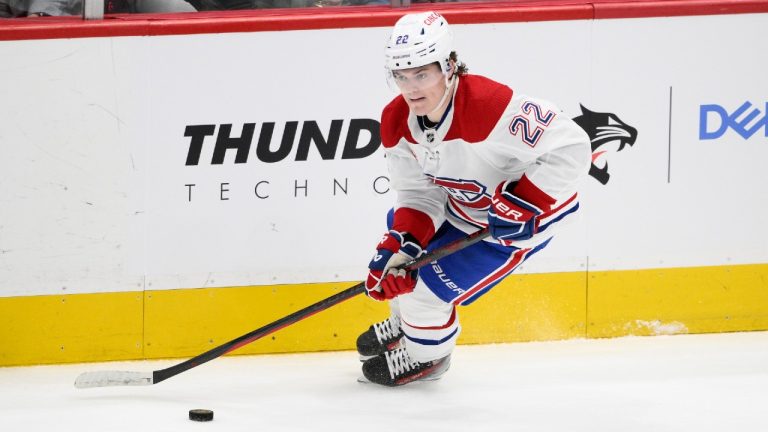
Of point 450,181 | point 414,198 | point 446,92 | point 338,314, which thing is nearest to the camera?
point 446,92

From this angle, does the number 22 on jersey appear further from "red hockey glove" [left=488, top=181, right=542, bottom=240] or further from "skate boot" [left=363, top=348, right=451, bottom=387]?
"skate boot" [left=363, top=348, right=451, bottom=387]

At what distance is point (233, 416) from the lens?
3.32m

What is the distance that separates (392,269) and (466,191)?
289mm

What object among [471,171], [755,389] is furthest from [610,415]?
[471,171]

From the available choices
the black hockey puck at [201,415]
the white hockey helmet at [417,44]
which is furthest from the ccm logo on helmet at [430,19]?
the black hockey puck at [201,415]

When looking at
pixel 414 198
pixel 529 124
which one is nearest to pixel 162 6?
pixel 414 198

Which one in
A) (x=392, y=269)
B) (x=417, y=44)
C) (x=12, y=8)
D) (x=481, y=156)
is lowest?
(x=392, y=269)

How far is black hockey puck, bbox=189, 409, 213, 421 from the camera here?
3242mm

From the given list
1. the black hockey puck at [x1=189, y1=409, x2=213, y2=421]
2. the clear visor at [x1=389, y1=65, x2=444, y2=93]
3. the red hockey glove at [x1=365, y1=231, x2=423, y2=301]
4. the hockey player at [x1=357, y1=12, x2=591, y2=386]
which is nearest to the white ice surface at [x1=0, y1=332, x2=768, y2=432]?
the black hockey puck at [x1=189, y1=409, x2=213, y2=421]

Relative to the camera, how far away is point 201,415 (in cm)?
324

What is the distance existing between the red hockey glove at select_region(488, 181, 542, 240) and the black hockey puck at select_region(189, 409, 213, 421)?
87 cm

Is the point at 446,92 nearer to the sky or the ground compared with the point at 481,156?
nearer to the sky

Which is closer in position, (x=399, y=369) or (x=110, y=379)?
(x=110, y=379)

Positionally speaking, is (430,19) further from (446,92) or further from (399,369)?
(399,369)
